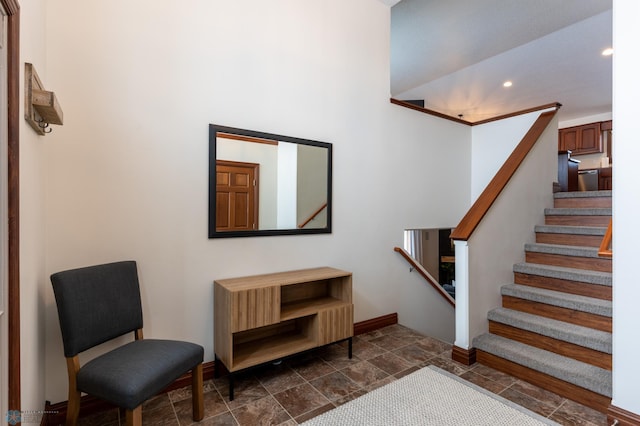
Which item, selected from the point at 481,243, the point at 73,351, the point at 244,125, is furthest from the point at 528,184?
the point at 73,351

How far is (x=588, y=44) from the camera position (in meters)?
4.05

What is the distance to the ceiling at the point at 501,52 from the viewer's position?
3.51m

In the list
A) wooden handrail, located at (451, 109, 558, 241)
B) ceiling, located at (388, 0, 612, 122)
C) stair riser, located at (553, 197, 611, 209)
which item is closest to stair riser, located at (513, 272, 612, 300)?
wooden handrail, located at (451, 109, 558, 241)

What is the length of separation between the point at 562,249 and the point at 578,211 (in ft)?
2.15

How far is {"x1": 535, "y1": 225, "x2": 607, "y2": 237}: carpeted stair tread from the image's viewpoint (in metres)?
2.90

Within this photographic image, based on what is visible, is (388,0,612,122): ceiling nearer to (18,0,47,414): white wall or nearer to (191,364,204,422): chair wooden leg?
(18,0,47,414): white wall

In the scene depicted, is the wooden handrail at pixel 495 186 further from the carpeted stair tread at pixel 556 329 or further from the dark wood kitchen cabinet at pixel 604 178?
the dark wood kitchen cabinet at pixel 604 178

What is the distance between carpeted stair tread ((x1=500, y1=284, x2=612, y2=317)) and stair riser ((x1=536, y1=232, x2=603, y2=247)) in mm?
662

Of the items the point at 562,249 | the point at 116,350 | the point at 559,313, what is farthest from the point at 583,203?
the point at 116,350

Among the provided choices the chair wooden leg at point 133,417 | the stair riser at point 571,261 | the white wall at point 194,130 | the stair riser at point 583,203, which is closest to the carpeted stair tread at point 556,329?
the stair riser at point 571,261

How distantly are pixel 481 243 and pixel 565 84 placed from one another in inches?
179

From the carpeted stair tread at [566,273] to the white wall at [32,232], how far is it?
363 centimetres

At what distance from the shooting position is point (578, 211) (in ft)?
10.7

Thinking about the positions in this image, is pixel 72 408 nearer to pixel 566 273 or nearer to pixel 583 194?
pixel 566 273
